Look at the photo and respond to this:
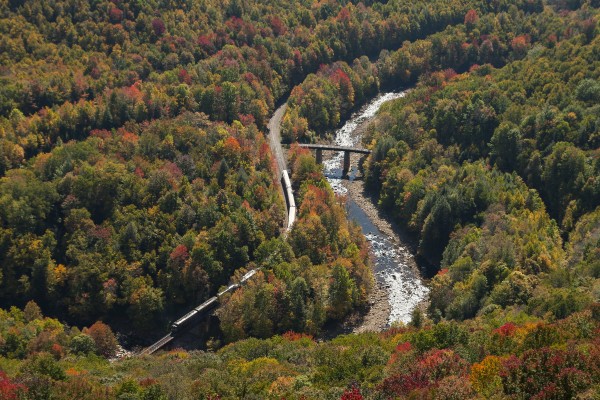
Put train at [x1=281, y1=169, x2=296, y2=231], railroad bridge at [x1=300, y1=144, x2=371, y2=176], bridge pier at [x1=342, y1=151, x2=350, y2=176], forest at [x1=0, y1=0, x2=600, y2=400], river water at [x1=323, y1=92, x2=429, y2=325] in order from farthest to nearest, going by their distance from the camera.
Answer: bridge pier at [x1=342, y1=151, x2=350, y2=176] < railroad bridge at [x1=300, y1=144, x2=371, y2=176] < train at [x1=281, y1=169, x2=296, y2=231] < river water at [x1=323, y1=92, x2=429, y2=325] < forest at [x1=0, y1=0, x2=600, y2=400]

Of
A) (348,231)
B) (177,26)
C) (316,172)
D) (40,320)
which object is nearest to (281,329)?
(348,231)

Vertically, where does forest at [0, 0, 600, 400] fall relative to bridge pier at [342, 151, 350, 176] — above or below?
above

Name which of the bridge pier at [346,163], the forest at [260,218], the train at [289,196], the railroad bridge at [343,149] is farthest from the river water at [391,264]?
the train at [289,196]

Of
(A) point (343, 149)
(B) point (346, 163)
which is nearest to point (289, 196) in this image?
(A) point (343, 149)

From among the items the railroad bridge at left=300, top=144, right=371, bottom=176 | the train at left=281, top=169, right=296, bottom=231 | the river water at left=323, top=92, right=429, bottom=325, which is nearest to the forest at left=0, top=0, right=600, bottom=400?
the train at left=281, top=169, right=296, bottom=231

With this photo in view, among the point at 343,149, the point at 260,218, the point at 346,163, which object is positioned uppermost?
the point at 260,218

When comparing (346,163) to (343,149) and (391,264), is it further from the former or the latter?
(391,264)

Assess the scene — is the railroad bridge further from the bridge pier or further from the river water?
the river water

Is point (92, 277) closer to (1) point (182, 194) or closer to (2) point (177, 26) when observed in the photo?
(1) point (182, 194)
